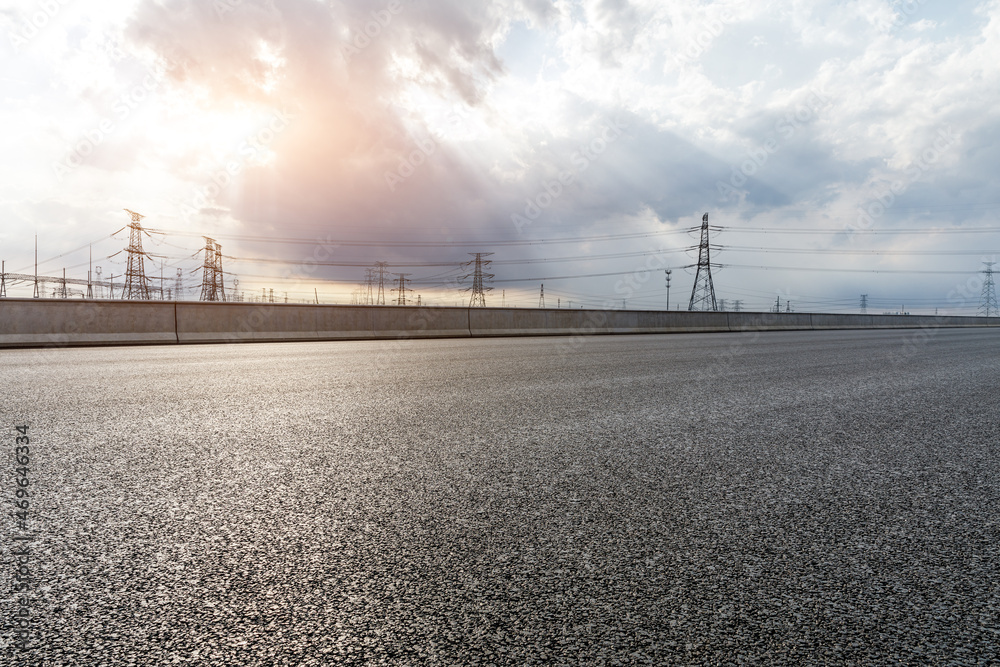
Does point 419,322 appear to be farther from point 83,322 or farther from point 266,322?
point 83,322

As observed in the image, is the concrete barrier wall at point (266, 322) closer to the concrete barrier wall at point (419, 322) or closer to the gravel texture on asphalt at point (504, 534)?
the concrete barrier wall at point (419, 322)

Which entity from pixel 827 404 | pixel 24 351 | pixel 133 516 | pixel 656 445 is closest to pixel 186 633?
pixel 133 516

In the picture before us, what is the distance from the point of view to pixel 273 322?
16.2 meters

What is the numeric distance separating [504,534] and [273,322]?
1520 centimetres

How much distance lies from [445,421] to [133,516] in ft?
8.19

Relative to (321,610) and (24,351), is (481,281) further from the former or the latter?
(321,610)

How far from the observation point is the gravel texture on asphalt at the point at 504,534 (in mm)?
1635

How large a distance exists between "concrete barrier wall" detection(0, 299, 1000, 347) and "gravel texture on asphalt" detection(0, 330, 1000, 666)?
30.9 feet

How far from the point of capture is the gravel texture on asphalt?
5.36 feet

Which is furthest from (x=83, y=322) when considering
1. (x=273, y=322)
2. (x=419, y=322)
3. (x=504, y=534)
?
(x=504, y=534)

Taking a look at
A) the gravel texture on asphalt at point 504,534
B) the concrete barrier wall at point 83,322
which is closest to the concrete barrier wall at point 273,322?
the concrete barrier wall at point 83,322

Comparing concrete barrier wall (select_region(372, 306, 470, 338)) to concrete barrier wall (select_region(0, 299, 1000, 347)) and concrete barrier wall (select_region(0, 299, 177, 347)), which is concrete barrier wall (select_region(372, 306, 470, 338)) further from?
concrete barrier wall (select_region(0, 299, 177, 347))

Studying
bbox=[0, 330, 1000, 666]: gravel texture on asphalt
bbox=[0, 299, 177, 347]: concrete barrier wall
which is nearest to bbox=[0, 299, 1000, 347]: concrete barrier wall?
bbox=[0, 299, 177, 347]: concrete barrier wall

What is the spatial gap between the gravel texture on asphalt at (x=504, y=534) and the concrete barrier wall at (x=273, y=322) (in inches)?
371
